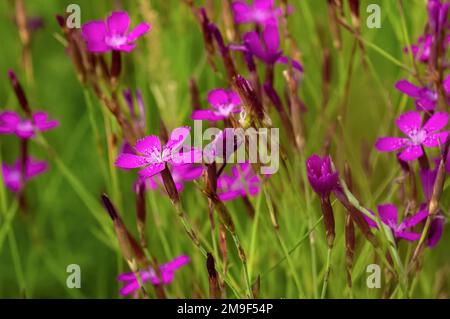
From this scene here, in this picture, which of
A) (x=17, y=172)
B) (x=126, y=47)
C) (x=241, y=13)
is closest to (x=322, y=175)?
(x=126, y=47)

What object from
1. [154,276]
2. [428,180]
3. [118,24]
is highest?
[118,24]

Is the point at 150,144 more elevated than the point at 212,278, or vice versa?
the point at 150,144

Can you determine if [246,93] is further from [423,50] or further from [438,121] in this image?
[423,50]

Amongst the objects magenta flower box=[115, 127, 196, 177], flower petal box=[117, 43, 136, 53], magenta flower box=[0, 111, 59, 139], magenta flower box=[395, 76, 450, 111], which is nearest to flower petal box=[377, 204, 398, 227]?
magenta flower box=[395, 76, 450, 111]

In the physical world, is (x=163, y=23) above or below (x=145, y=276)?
above
